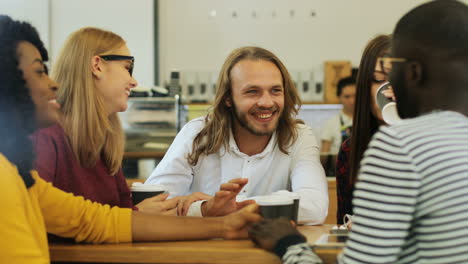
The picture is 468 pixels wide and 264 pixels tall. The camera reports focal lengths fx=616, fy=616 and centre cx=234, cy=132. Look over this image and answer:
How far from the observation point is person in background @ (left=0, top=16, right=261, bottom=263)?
134 centimetres

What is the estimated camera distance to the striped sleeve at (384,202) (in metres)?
1.15

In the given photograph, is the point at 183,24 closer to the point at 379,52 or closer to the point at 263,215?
the point at 379,52

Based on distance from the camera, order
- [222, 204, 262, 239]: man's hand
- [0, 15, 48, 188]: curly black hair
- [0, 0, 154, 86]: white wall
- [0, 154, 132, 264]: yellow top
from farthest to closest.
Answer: [0, 0, 154, 86]: white wall → [222, 204, 262, 239]: man's hand → [0, 15, 48, 188]: curly black hair → [0, 154, 132, 264]: yellow top

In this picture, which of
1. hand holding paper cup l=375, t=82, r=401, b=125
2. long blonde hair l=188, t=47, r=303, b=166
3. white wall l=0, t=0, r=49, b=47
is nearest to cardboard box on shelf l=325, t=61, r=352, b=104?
white wall l=0, t=0, r=49, b=47

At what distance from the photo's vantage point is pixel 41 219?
4.82 ft

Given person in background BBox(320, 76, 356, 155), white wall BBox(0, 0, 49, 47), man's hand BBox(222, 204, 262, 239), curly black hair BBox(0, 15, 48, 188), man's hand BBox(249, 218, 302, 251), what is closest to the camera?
curly black hair BBox(0, 15, 48, 188)

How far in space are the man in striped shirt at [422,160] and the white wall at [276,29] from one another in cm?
503

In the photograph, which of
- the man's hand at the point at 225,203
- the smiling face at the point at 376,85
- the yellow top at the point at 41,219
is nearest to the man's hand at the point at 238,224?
the man's hand at the point at 225,203

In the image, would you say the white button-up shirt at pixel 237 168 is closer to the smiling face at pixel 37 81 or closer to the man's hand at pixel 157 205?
the man's hand at pixel 157 205

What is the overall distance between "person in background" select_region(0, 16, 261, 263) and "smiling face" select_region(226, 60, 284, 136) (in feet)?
2.82

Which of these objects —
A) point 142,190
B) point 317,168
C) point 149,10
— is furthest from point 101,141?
point 149,10

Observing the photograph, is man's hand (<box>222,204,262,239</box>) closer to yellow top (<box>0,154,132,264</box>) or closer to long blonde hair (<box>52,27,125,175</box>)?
yellow top (<box>0,154,132,264</box>)

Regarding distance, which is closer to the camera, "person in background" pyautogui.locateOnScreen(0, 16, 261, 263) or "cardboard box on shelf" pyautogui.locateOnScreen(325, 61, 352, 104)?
"person in background" pyautogui.locateOnScreen(0, 16, 261, 263)

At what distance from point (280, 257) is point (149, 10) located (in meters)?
4.97
